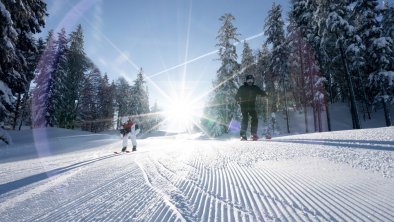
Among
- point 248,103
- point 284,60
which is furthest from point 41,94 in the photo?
point 248,103

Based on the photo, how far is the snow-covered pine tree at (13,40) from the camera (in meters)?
11.8

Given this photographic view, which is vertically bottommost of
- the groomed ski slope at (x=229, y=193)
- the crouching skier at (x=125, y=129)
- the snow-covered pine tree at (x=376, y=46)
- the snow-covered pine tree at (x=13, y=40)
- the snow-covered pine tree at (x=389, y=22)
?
the groomed ski slope at (x=229, y=193)

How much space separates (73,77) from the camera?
45312mm

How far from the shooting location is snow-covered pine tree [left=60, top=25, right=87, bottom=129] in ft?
143

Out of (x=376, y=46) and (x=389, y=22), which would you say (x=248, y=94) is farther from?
(x=389, y=22)

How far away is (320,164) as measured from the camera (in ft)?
11.1

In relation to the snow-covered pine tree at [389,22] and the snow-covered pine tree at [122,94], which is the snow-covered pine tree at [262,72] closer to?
the snow-covered pine tree at [389,22]

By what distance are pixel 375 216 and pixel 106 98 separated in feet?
201

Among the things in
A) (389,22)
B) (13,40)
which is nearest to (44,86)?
(13,40)

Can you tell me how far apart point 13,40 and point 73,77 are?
35.0m

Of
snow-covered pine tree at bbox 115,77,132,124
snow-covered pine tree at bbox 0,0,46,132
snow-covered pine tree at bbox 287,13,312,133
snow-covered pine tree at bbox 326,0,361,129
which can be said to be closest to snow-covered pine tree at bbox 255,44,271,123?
snow-covered pine tree at bbox 287,13,312,133

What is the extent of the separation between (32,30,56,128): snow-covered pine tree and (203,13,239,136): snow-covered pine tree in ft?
81.9

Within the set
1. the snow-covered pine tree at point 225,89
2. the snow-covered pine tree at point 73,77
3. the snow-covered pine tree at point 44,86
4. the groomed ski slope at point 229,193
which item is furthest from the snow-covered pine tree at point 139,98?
the groomed ski slope at point 229,193

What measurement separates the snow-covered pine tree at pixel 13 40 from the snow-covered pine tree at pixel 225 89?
1978cm
